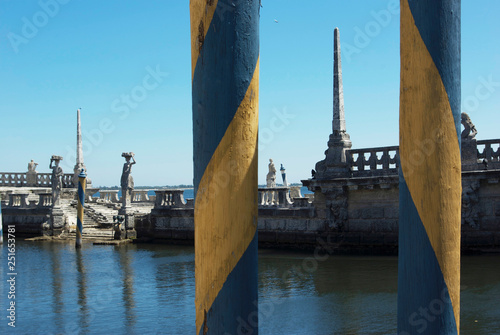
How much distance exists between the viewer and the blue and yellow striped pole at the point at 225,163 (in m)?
1.89

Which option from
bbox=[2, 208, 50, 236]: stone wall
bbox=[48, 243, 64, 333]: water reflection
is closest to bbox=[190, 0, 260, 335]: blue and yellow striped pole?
bbox=[48, 243, 64, 333]: water reflection

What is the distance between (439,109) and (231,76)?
34.3 inches

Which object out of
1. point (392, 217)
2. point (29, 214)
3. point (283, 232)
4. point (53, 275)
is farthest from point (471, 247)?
point (29, 214)

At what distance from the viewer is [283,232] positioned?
18922 millimetres

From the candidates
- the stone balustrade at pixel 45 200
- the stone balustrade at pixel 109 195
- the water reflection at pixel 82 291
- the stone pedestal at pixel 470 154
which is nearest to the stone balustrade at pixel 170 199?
the water reflection at pixel 82 291

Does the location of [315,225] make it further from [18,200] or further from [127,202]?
[18,200]

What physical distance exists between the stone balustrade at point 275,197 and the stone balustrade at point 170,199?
12.7 ft

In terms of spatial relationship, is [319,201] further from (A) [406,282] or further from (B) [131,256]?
(A) [406,282]

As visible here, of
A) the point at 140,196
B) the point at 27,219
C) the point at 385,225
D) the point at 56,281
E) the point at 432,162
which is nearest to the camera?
the point at 432,162

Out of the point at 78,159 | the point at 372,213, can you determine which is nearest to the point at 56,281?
the point at 372,213

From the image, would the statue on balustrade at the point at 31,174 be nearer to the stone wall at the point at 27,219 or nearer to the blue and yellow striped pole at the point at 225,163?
the stone wall at the point at 27,219

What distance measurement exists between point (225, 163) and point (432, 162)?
2.84 ft

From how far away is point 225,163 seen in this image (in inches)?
74.3

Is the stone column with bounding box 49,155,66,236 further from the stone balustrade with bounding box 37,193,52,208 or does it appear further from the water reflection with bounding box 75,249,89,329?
the water reflection with bounding box 75,249,89,329
